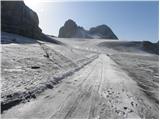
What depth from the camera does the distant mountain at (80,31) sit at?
141 metres

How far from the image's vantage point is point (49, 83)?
6.55 metres

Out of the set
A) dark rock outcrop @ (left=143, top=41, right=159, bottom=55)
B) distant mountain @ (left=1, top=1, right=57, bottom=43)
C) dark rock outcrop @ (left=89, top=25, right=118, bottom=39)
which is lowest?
dark rock outcrop @ (left=143, top=41, right=159, bottom=55)

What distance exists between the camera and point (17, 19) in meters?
37.4

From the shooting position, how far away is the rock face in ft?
116

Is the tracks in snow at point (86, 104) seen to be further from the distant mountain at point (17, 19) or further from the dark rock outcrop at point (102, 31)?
the dark rock outcrop at point (102, 31)

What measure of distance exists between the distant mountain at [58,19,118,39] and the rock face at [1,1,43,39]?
309 feet

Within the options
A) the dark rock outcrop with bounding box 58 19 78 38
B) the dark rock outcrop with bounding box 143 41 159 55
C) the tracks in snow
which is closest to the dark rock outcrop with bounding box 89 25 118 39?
the dark rock outcrop with bounding box 58 19 78 38

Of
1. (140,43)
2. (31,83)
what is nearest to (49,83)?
→ (31,83)

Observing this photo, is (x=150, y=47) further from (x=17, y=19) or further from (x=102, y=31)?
(x=102, y=31)

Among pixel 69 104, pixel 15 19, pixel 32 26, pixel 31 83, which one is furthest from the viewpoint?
pixel 32 26

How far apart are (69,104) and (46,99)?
26.8 inches

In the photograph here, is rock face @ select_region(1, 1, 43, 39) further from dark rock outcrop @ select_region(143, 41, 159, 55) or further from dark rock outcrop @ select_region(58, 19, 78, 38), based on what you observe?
dark rock outcrop @ select_region(58, 19, 78, 38)

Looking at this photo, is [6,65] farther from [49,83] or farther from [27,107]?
[27,107]

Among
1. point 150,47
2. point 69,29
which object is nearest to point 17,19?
point 150,47
